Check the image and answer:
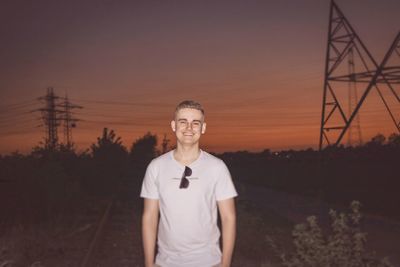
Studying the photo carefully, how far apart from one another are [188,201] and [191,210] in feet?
0.18

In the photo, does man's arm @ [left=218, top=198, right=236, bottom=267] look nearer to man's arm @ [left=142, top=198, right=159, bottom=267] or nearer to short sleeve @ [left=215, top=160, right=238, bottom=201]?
short sleeve @ [left=215, top=160, right=238, bottom=201]

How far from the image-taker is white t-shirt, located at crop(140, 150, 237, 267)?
3.33 metres

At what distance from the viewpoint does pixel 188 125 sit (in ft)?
11.3

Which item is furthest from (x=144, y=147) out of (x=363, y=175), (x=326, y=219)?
(x=326, y=219)

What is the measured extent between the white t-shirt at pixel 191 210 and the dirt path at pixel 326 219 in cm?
764

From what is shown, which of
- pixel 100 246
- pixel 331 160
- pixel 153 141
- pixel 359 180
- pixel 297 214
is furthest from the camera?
pixel 153 141

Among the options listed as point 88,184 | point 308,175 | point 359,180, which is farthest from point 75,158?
point 359,180


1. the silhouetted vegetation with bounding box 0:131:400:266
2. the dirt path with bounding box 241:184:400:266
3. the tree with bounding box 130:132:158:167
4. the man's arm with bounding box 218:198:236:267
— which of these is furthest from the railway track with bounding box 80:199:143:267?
the tree with bounding box 130:132:158:167

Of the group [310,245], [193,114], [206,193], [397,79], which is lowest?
[310,245]

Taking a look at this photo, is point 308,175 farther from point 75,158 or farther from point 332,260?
point 332,260

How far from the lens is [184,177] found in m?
3.36

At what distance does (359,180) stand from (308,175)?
9.82m

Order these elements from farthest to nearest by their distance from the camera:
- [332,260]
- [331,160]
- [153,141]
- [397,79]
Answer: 1. [153,141]
2. [331,160]
3. [397,79]
4. [332,260]

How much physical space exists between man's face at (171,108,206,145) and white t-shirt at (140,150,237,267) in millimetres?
143
